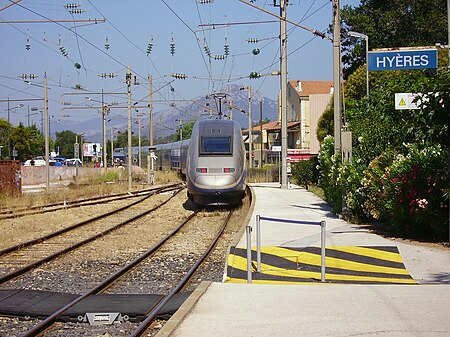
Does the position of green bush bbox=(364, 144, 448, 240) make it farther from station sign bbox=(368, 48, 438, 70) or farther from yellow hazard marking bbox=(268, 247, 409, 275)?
station sign bbox=(368, 48, 438, 70)

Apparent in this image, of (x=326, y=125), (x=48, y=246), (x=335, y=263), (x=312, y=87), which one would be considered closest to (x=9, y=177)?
(x=326, y=125)

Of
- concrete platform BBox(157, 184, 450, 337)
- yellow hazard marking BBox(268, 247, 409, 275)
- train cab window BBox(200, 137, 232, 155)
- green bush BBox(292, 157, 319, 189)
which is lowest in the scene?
yellow hazard marking BBox(268, 247, 409, 275)

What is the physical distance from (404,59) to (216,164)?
931cm

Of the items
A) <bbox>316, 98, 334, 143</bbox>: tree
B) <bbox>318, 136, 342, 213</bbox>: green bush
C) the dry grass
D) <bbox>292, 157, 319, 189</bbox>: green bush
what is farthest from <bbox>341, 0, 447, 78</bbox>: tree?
<bbox>318, 136, 342, 213</bbox>: green bush

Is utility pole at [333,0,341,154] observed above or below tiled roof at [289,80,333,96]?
below

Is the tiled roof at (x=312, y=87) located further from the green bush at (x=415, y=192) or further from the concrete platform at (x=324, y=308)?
the concrete platform at (x=324, y=308)

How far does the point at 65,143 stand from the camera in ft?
495

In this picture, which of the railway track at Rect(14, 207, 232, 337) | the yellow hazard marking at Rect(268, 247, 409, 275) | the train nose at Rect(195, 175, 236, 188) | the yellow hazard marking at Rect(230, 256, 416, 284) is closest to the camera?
the railway track at Rect(14, 207, 232, 337)

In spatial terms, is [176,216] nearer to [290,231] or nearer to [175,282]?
[290,231]

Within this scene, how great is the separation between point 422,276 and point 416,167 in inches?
160

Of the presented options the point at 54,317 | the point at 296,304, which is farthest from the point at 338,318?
the point at 54,317

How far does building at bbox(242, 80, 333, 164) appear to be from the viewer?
63.1 metres

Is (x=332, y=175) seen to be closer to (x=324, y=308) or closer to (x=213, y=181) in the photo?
(x=213, y=181)

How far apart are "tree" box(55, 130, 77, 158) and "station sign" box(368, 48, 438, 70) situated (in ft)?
419
